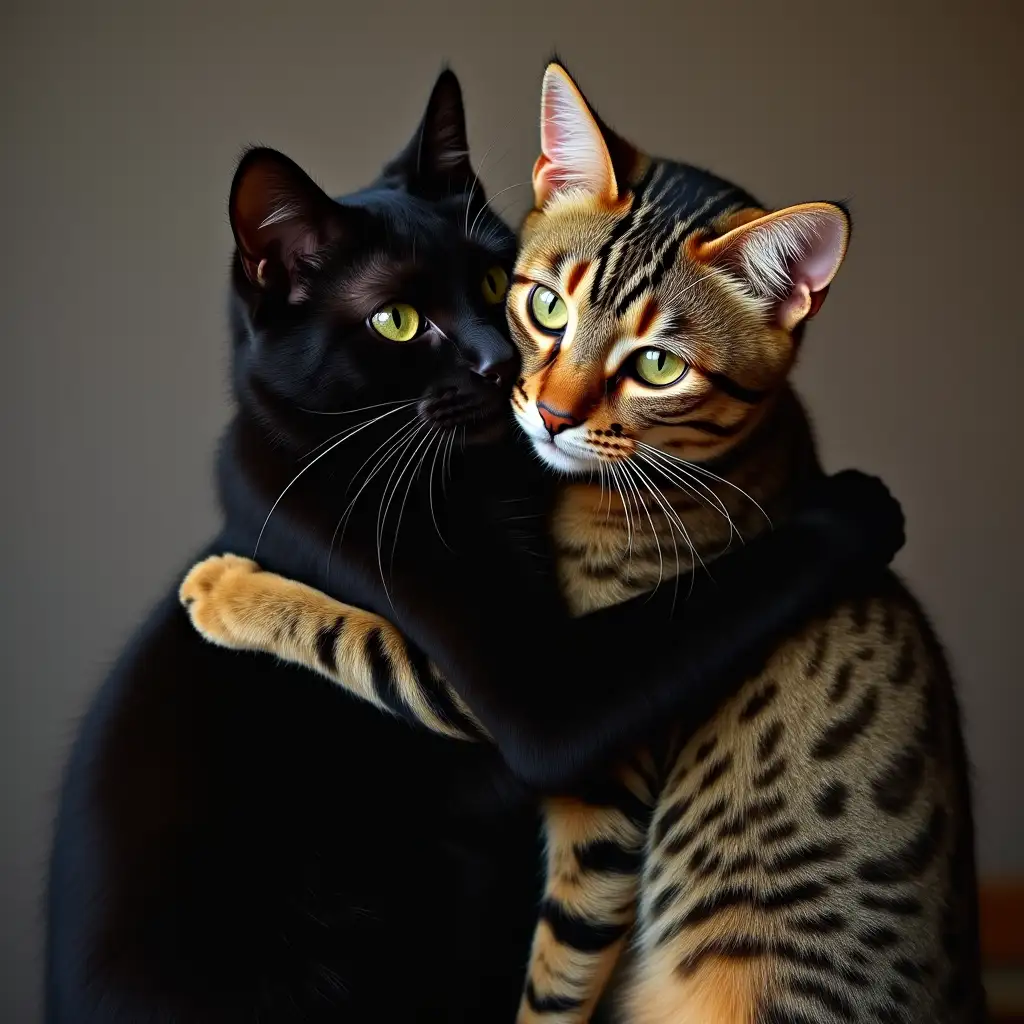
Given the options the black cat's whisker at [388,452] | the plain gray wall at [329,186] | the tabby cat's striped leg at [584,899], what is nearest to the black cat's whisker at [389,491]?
the black cat's whisker at [388,452]

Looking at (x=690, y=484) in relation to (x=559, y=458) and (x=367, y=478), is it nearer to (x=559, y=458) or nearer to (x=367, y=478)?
(x=559, y=458)

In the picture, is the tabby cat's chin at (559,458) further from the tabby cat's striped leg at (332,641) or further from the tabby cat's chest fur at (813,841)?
the tabby cat's striped leg at (332,641)

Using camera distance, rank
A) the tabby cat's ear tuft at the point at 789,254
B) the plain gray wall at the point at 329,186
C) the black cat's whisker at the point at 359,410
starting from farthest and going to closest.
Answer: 1. the plain gray wall at the point at 329,186
2. the black cat's whisker at the point at 359,410
3. the tabby cat's ear tuft at the point at 789,254

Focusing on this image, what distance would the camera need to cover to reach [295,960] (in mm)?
775

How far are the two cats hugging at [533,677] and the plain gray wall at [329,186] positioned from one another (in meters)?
0.40

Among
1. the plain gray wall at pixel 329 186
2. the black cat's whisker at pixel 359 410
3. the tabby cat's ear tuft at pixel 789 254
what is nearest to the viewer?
the tabby cat's ear tuft at pixel 789 254

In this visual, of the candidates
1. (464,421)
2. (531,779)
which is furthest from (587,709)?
(464,421)

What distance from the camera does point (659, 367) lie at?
2.69ft

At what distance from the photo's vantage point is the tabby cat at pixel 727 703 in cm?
77

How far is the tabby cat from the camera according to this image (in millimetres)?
766

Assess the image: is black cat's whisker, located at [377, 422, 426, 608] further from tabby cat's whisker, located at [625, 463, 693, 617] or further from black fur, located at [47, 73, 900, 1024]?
tabby cat's whisker, located at [625, 463, 693, 617]

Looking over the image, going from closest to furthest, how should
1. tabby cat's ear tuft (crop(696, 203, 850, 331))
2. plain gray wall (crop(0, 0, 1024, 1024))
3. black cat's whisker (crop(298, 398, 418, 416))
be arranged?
1. tabby cat's ear tuft (crop(696, 203, 850, 331))
2. black cat's whisker (crop(298, 398, 418, 416))
3. plain gray wall (crop(0, 0, 1024, 1024))

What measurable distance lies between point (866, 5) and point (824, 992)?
4.31 ft

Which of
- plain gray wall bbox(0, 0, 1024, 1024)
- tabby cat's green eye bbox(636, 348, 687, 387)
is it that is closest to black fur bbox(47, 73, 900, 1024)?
tabby cat's green eye bbox(636, 348, 687, 387)
